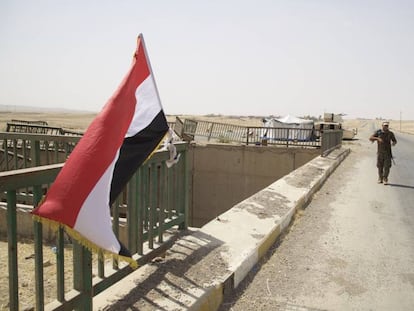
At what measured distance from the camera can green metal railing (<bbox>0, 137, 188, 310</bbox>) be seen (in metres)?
2.35

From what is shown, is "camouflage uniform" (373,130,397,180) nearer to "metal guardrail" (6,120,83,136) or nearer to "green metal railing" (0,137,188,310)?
"green metal railing" (0,137,188,310)

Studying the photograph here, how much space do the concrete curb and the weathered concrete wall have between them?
43.5ft

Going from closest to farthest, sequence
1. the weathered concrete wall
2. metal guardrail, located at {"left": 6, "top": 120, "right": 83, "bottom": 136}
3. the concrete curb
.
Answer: the concrete curb → metal guardrail, located at {"left": 6, "top": 120, "right": 83, "bottom": 136} → the weathered concrete wall

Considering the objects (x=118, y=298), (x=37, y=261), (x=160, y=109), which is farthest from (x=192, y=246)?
(x=37, y=261)

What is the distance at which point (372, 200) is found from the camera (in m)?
9.05

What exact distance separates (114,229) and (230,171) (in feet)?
57.4

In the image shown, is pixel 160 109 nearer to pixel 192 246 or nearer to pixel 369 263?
pixel 192 246

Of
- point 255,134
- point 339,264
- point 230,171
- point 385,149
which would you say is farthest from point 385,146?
point 255,134

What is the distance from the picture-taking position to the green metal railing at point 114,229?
235 cm

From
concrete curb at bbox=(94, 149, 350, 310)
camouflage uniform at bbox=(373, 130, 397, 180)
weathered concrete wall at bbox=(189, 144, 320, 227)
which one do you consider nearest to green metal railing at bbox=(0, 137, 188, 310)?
concrete curb at bbox=(94, 149, 350, 310)

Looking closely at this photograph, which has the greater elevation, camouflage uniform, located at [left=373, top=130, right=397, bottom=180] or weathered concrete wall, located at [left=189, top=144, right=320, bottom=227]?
camouflage uniform, located at [left=373, top=130, right=397, bottom=180]

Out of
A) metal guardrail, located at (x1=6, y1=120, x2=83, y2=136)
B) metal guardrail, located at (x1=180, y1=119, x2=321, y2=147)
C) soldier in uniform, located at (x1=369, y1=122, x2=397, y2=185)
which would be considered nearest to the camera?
soldier in uniform, located at (x1=369, y1=122, x2=397, y2=185)

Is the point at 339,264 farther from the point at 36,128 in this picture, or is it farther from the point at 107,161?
the point at 36,128

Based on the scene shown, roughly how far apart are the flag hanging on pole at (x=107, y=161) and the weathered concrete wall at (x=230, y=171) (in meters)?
17.2
